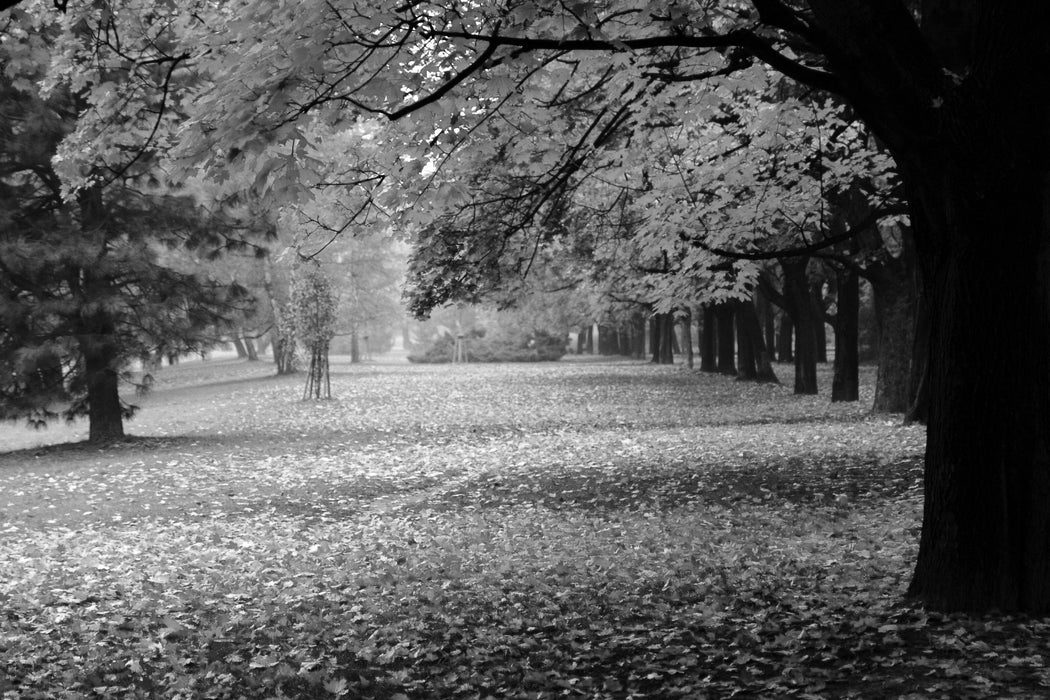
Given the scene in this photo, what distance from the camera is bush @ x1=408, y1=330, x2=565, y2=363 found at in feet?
231

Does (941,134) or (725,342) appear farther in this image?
(725,342)

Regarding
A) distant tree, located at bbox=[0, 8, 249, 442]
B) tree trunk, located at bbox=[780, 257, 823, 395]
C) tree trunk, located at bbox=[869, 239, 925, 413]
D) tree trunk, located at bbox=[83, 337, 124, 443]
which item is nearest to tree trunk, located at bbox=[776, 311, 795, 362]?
tree trunk, located at bbox=[780, 257, 823, 395]

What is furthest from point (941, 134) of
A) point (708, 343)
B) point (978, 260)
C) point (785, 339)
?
→ point (785, 339)

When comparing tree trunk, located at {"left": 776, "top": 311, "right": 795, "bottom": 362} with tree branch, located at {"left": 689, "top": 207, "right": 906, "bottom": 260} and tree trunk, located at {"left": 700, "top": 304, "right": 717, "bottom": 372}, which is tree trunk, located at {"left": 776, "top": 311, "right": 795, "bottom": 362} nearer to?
tree trunk, located at {"left": 700, "top": 304, "right": 717, "bottom": 372}

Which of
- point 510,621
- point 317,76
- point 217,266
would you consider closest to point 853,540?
point 510,621

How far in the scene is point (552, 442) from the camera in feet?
63.2

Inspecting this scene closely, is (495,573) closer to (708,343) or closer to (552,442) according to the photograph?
(552,442)

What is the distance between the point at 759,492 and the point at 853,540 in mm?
2826

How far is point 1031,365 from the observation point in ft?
19.1

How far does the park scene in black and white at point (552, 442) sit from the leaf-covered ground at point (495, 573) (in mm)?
45

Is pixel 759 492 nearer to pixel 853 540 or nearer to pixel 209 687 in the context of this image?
pixel 853 540

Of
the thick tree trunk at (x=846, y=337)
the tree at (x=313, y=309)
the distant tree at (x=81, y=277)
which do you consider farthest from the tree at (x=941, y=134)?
the tree at (x=313, y=309)

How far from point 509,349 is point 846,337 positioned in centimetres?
4867

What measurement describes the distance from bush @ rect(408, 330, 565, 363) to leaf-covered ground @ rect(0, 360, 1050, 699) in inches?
1997
